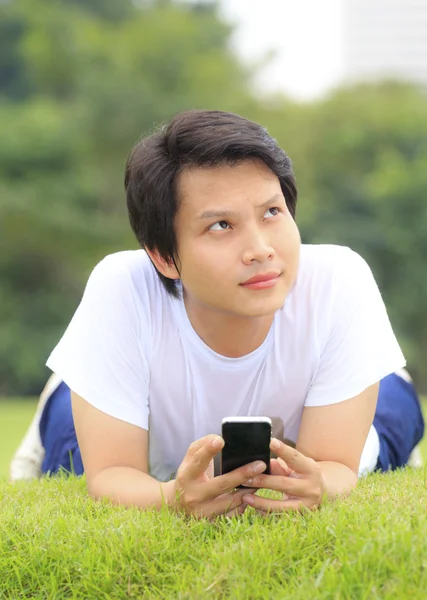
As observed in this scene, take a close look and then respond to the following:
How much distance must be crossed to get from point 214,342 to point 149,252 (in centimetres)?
38

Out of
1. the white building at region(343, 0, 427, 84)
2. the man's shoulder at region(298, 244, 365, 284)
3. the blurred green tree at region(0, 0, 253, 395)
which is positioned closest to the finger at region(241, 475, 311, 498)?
the man's shoulder at region(298, 244, 365, 284)

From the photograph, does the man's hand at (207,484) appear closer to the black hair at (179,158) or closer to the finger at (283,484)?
the finger at (283,484)

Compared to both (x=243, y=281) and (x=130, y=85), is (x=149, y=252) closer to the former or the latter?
(x=243, y=281)

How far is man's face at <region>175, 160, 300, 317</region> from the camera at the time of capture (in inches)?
105

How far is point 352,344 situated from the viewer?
303cm

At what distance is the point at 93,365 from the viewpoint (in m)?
3.00

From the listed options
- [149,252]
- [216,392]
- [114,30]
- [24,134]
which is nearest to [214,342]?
[216,392]

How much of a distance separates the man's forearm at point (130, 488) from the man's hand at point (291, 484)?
0.24 metres

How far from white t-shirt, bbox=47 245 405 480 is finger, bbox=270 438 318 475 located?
50 cm

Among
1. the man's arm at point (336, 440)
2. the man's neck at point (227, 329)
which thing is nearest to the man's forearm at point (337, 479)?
the man's arm at point (336, 440)

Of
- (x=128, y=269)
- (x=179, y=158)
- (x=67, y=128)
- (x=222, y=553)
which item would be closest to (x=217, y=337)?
(x=128, y=269)

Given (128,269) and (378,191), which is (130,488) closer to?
(128,269)

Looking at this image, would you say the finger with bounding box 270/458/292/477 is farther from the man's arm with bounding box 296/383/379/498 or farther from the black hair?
the black hair

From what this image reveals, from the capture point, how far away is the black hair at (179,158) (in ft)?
9.13
